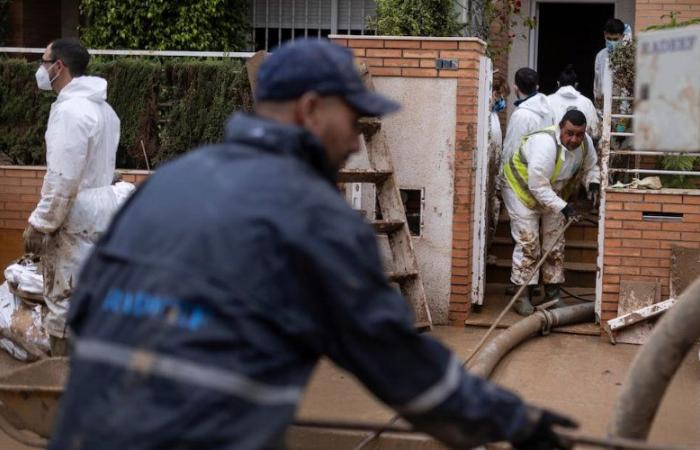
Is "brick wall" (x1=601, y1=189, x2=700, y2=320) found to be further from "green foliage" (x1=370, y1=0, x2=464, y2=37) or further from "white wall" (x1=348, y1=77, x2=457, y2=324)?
"green foliage" (x1=370, y1=0, x2=464, y2=37)

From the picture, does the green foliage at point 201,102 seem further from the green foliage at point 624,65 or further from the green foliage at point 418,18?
the green foliage at point 624,65

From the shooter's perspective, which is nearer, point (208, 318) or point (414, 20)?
point (208, 318)

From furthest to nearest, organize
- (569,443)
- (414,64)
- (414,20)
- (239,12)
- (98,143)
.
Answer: (239,12) < (414,20) < (414,64) < (98,143) < (569,443)

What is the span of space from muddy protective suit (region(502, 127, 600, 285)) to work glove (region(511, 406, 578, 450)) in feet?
21.2

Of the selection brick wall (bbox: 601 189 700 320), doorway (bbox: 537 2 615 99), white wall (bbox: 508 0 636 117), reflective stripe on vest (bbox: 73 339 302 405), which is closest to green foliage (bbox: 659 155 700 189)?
brick wall (bbox: 601 189 700 320)

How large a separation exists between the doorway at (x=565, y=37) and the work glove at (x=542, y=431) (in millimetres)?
11777

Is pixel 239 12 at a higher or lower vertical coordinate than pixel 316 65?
higher

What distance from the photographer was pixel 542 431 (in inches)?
124

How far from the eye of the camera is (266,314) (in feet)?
8.87

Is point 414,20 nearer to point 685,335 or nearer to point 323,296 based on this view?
point 685,335

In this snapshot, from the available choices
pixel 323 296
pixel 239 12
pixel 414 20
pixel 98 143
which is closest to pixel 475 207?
pixel 414 20

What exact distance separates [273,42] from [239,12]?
29.6 inches

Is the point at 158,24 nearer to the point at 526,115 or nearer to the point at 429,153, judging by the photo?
the point at 526,115

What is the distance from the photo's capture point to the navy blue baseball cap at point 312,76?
2.91m
